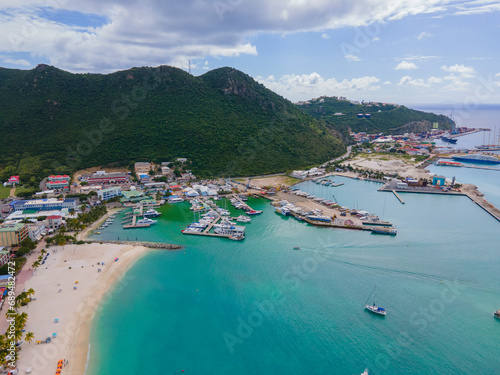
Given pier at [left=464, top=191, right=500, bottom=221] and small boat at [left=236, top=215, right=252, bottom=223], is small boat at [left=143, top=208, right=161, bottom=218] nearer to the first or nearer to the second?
small boat at [left=236, top=215, right=252, bottom=223]

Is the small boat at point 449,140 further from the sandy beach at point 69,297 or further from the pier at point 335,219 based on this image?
Answer: the sandy beach at point 69,297

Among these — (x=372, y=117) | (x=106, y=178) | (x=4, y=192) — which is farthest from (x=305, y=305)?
(x=372, y=117)

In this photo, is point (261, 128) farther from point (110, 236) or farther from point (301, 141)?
point (110, 236)

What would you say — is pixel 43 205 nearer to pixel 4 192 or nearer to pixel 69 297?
pixel 4 192

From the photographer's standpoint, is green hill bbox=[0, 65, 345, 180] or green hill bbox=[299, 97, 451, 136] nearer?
green hill bbox=[0, 65, 345, 180]

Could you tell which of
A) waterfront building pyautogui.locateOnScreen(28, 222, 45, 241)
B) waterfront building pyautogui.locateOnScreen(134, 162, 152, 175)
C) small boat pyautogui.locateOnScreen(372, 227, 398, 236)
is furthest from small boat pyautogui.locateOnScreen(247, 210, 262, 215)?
waterfront building pyautogui.locateOnScreen(134, 162, 152, 175)
